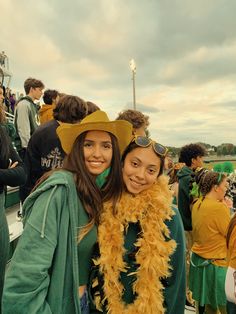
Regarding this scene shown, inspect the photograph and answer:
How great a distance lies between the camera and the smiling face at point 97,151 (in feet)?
5.49

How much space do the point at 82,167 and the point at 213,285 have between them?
2468mm

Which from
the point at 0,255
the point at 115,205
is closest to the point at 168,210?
the point at 115,205

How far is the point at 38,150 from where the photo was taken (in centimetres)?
286

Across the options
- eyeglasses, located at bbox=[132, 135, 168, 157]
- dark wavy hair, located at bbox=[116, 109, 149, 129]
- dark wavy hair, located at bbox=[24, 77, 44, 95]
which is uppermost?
dark wavy hair, located at bbox=[24, 77, 44, 95]

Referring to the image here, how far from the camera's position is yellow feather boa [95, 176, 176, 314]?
1.68m

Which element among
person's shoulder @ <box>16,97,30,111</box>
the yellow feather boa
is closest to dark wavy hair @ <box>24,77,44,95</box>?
person's shoulder @ <box>16,97,30,111</box>

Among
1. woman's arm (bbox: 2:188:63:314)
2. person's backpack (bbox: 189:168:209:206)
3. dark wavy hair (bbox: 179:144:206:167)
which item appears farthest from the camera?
dark wavy hair (bbox: 179:144:206:167)

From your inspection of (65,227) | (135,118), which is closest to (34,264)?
(65,227)

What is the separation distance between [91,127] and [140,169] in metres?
0.40

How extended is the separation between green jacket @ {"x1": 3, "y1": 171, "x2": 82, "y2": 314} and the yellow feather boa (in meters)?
0.29

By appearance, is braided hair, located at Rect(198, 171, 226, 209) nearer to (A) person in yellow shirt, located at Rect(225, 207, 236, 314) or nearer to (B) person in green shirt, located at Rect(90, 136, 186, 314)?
(A) person in yellow shirt, located at Rect(225, 207, 236, 314)

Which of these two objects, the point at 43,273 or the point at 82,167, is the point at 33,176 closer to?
the point at 82,167

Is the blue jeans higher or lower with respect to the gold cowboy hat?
lower

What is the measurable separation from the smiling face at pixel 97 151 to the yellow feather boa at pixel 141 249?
0.24 metres
